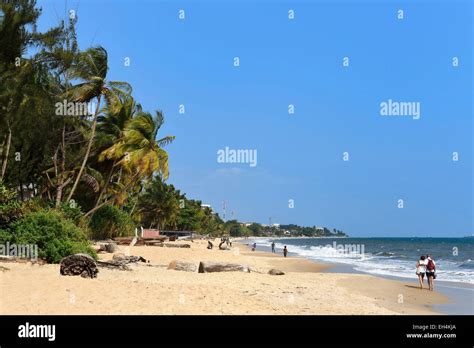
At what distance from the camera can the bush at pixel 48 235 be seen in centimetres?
1783

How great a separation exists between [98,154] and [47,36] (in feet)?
53.3

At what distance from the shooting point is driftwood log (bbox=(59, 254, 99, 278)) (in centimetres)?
1398

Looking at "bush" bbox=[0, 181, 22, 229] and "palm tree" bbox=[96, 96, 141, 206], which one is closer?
"bush" bbox=[0, 181, 22, 229]

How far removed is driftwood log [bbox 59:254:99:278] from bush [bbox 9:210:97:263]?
13.4 ft

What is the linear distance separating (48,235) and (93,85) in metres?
12.7

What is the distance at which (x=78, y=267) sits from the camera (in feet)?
46.2

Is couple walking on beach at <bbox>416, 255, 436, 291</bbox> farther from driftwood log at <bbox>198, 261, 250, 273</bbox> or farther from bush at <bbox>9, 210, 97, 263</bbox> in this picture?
bush at <bbox>9, 210, 97, 263</bbox>

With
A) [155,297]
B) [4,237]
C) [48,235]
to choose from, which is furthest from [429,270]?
[4,237]

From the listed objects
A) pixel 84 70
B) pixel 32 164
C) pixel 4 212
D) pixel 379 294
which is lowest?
pixel 379 294

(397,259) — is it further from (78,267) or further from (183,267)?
(78,267)

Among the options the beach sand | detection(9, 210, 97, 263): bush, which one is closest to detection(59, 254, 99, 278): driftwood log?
the beach sand

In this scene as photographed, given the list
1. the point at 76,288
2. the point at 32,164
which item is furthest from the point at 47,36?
the point at 32,164
